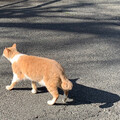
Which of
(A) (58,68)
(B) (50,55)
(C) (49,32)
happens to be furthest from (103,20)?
(A) (58,68)

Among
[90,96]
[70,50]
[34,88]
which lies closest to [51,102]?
[34,88]

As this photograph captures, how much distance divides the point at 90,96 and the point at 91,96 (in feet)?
0.05

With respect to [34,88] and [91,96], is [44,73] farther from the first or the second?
[91,96]

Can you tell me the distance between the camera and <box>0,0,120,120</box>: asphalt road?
3.63m

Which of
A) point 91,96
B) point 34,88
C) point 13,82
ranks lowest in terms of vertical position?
point 91,96

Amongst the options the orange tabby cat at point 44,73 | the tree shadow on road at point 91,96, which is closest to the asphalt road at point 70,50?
the tree shadow on road at point 91,96

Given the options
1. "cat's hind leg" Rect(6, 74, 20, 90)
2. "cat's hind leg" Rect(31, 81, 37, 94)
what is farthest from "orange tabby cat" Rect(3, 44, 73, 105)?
"cat's hind leg" Rect(31, 81, 37, 94)

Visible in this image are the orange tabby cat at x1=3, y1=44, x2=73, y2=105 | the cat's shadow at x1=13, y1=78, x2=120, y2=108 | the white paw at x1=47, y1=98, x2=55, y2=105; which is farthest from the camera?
the cat's shadow at x1=13, y1=78, x2=120, y2=108

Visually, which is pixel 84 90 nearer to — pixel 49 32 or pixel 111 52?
pixel 111 52

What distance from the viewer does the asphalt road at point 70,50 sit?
11.9 ft

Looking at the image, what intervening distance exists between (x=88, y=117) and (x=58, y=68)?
2.58 ft

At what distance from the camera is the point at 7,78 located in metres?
4.27

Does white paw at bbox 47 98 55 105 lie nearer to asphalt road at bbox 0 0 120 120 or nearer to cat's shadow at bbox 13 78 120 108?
asphalt road at bbox 0 0 120 120

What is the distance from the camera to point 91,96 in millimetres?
3932
